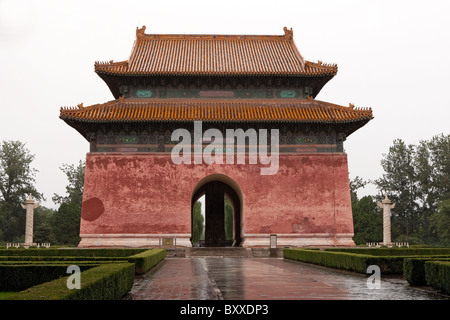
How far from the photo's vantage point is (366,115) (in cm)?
2631

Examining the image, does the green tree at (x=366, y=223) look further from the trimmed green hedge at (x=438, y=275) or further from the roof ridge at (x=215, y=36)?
the trimmed green hedge at (x=438, y=275)

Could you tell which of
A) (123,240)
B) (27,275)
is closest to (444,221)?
(123,240)

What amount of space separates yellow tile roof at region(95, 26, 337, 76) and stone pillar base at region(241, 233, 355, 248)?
9.07 meters

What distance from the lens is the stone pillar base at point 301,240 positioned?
25.9m

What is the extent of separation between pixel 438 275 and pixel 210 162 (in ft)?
59.5

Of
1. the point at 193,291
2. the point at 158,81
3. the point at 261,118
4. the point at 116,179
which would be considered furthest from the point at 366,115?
the point at 193,291

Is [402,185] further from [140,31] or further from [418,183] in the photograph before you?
[140,31]

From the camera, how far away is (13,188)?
170 ft

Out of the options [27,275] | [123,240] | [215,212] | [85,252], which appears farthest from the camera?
[215,212]

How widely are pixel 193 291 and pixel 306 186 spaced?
60.1ft

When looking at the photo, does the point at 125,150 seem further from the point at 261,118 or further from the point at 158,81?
the point at 261,118

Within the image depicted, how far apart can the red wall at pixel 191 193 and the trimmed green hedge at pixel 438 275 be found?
16.5 metres

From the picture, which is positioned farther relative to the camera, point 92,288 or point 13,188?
point 13,188

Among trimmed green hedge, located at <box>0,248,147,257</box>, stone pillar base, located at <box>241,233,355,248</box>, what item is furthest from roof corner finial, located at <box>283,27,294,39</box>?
trimmed green hedge, located at <box>0,248,147,257</box>
